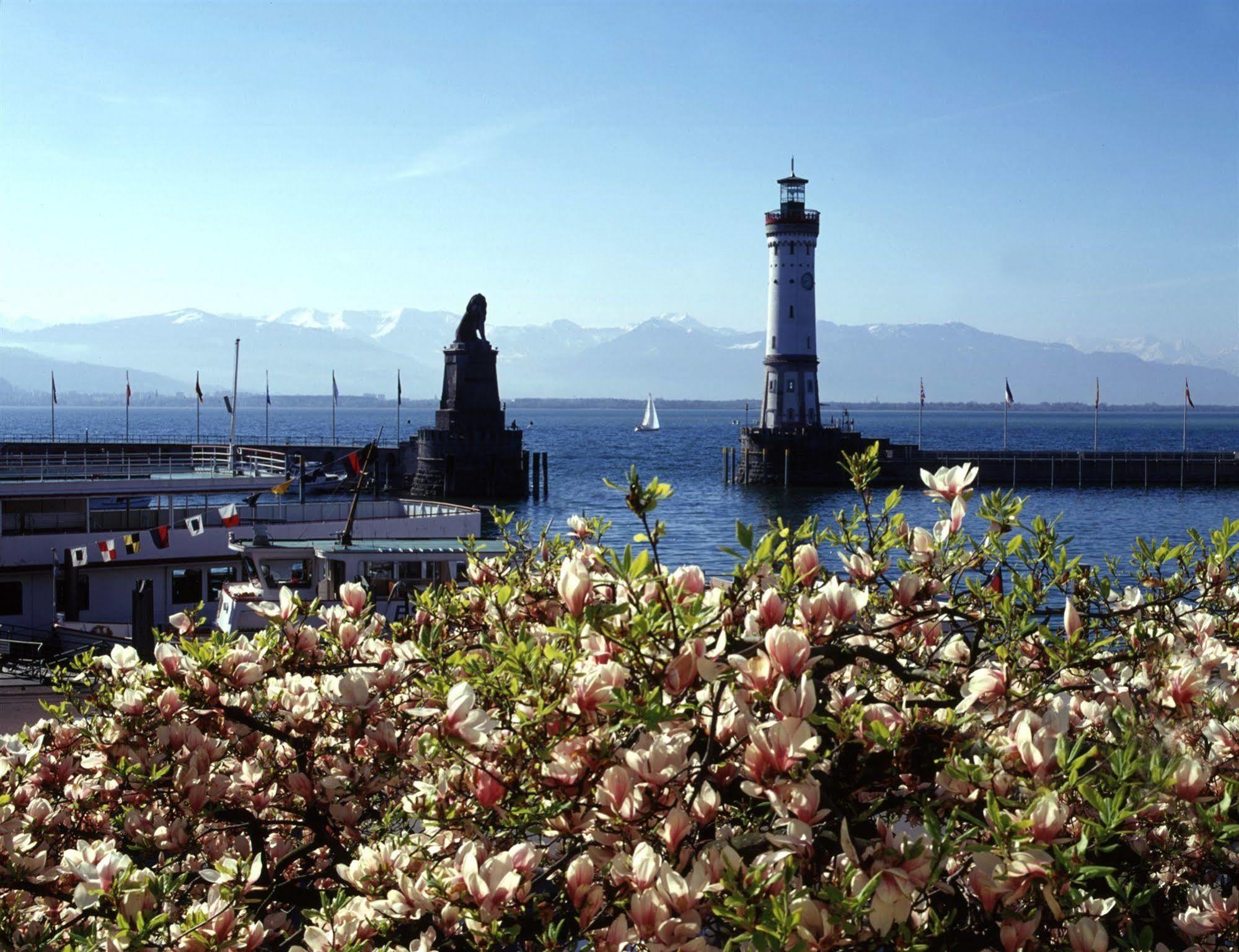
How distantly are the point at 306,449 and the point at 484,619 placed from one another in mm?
88740

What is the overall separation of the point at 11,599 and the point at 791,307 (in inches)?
2484

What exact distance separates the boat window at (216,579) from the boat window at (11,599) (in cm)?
428

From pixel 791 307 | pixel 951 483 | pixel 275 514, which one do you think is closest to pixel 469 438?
pixel 791 307

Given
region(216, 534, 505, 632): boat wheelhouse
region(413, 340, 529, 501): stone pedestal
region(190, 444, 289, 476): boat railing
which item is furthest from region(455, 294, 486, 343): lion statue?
region(216, 534, 505, 632): boat wheelhouse

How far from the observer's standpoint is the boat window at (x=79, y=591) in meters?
28.3

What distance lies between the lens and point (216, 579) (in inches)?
1165

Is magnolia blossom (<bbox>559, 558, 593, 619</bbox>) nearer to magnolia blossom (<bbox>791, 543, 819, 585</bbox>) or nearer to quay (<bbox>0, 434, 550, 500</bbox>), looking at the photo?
magnolia blossom (<bbox>791, 543, 819, 585</bbox>)

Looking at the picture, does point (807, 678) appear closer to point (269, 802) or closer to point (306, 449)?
point (269, 802)

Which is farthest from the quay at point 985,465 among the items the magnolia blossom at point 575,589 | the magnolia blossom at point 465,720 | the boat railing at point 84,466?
the magnolia blossom at point 465,720

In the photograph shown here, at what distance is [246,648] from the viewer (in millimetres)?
5492

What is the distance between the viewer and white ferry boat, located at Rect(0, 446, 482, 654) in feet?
92.0

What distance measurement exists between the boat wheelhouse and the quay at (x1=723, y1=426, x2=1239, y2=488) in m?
61.8

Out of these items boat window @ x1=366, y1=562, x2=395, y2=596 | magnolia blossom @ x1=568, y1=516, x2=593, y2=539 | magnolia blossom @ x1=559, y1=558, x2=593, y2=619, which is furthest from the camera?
boat window @ x1=366, y1=562, x2=395, y2=596

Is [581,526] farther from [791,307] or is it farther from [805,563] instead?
[791,307]
